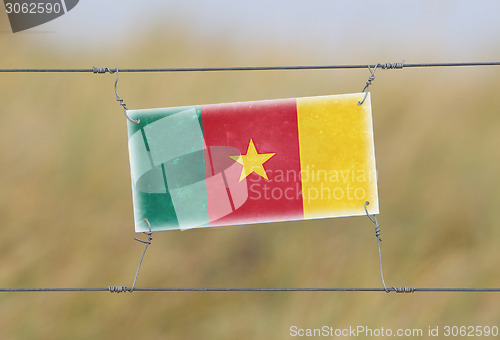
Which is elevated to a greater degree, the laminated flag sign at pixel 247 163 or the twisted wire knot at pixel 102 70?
the twisted wire knot at pixel 102 70

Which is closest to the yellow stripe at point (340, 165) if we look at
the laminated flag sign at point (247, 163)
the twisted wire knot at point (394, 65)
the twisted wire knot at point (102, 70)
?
the laminated flag sign at point (247, 163)

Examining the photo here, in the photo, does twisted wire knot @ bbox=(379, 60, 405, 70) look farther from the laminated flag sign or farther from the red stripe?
the red stripe

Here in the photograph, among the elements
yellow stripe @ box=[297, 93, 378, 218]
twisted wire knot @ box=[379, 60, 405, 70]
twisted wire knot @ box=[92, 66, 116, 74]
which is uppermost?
twisted wire knot @ box=[92, 66, 116, 74]

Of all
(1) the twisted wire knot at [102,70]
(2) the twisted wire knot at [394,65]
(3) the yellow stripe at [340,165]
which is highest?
(1) the twisted wire knot at [102,70]

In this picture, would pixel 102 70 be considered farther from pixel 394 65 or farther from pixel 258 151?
pixel 394 65

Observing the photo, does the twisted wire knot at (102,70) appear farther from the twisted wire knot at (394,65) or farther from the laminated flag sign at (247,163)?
the twisted wire knot at (394,65)

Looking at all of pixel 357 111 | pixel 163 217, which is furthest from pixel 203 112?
pixel 357 111

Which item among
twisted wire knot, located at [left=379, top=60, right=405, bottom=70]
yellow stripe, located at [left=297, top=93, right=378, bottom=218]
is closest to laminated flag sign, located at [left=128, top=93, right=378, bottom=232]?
yellow stripe, located at [left=297, top=93, right=378, bottom=218]

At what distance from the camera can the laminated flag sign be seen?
2.13 metres

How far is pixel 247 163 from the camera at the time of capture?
2.16m

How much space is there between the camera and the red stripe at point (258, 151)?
2.15m

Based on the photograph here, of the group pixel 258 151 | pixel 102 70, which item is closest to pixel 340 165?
pixel 258 151

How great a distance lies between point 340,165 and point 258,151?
31 centimetres

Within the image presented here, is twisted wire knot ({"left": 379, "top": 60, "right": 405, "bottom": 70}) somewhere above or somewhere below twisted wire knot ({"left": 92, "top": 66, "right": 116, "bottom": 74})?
below
